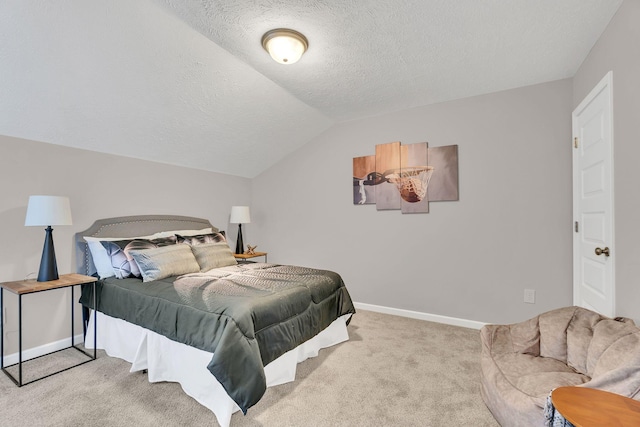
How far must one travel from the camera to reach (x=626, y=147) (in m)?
1.71

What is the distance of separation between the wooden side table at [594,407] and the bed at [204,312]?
1.38 meters

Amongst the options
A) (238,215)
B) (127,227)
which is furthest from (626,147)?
(127,227)

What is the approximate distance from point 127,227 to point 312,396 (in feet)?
8.29

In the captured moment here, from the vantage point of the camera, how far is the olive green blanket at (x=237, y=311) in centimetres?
168


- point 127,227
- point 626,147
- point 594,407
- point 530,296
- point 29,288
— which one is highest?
point 626,147

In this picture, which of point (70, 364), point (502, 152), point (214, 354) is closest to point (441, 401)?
point (214, 354)

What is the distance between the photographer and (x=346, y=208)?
154 inches

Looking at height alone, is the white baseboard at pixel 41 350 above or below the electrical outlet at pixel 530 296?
below

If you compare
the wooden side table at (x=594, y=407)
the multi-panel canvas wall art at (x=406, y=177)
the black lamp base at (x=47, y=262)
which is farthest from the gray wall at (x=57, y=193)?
the wooden side table at (x=594, y=407)

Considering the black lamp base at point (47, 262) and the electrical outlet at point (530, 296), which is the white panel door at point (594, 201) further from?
the black lamp base at point (47, 262)

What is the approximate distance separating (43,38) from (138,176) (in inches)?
62.8

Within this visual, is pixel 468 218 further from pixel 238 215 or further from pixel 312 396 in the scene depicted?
pixel 238 215

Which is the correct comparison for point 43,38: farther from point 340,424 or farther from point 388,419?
point 388,419

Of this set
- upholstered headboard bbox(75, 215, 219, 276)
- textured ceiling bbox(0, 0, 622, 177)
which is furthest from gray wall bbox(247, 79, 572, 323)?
upholstered headboard bbox(75, 215, 219, 276)
